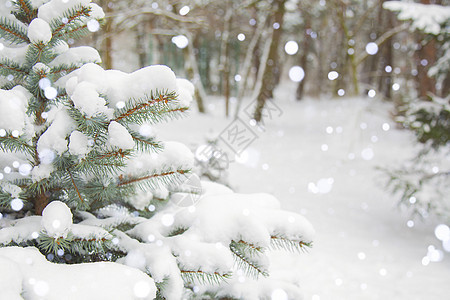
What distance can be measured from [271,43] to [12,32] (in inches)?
482

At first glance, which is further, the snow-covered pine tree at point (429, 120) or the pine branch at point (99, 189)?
the snow-covered pine tree at point (429, 120)

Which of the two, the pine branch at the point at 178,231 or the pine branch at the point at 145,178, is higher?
the pine branch at the point at 145,178

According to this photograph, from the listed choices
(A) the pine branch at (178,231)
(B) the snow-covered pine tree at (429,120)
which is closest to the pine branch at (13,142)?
(A) the pine branch at (178,231)

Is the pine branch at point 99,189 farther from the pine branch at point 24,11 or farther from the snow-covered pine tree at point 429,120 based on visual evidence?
the snow-covered pine tree at point 429,120

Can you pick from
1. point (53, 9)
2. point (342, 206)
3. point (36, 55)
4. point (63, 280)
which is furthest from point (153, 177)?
point (342, 206)

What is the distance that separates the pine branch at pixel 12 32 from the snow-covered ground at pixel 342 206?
1983 millimetres

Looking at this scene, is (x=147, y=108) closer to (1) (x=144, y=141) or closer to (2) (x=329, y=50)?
(1) (x=144, y=141)

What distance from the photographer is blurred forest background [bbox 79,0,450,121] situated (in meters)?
11.3

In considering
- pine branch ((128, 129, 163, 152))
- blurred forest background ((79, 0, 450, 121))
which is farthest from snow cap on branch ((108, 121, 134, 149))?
blurred forest background ((79, 0, 450, 121))

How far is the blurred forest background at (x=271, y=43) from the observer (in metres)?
11.3

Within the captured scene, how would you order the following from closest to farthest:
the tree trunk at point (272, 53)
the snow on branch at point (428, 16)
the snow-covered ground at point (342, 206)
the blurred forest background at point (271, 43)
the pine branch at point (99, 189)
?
the pine branch at point (99, 189) → the snow-covered ground at point (342, 206) → the snow on branch at point (428, 16) → the blurred forest background at point (271, 43) → the tree trunk at point (272, 53)

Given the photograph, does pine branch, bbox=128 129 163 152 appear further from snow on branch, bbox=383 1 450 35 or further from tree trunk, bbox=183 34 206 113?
tree trunk, bbox=183 34 206 113

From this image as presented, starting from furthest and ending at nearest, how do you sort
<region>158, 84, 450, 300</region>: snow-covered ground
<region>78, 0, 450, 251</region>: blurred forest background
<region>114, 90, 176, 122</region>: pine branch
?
<region>78, 0, 450, 251</region>: blurred forest background
<region>158, 84, 450, 300</region>: snow-covered ground
<region>114, 90, 176, 122</region>: pine branch

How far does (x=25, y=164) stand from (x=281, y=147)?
11208 mm
